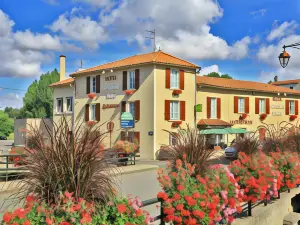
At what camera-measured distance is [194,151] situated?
196 inches

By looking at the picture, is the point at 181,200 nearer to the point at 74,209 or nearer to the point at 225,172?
the point at 225,172

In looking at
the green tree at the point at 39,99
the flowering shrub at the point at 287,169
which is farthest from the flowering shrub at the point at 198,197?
the green tree at the point at 39,99

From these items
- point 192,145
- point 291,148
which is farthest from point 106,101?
point 192,145

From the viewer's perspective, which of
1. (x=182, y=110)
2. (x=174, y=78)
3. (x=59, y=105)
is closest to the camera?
(x=174, y=78)

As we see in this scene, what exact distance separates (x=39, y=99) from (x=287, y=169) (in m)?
55.2

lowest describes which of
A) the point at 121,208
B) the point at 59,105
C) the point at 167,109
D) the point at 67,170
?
the point at 121,208

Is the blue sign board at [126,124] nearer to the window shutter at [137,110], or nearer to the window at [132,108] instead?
the window shutter at [137,110]

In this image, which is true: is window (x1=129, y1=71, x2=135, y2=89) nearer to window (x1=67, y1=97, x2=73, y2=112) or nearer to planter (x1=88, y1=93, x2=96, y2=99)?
planter (x1=88, y1=93, x2=96, y2=99)

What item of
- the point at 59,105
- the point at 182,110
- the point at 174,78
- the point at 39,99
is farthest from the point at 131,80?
the point at 39,99

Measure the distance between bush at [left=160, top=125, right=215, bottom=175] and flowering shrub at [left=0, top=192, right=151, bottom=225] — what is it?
1.80 meters

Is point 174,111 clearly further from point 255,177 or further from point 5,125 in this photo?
point 5,125

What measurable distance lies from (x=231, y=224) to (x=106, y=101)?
2437 centimetres

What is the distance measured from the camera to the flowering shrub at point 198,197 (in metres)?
3.75

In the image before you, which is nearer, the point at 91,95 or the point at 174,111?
the point at 174,111
